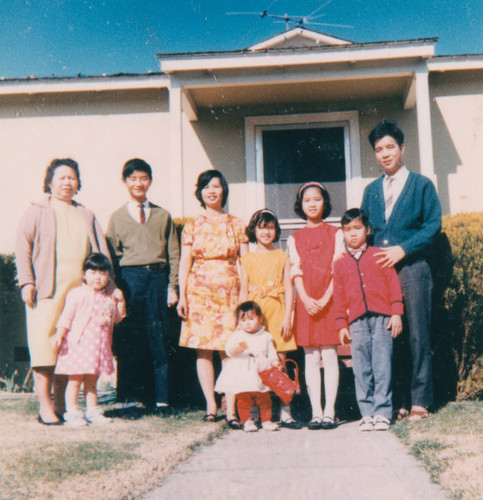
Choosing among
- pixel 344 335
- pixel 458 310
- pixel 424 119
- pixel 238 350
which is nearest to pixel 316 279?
pixel 344 335

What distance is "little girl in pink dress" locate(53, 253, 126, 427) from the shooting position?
4.07 m

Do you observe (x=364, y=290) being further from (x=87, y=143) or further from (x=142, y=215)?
Answer: (x=87, y=143)

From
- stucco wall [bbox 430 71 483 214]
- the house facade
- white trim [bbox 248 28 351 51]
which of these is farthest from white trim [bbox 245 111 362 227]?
white trim [bbox 248 28 351 51]

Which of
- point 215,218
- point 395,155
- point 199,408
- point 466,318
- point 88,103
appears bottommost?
point 199,408

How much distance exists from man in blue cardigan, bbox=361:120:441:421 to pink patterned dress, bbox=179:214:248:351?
105 cm

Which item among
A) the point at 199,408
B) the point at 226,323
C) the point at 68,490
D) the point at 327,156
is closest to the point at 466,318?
the point at 226,323

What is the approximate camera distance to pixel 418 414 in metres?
4.04

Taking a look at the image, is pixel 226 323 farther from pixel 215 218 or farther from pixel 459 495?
pixel 459 495

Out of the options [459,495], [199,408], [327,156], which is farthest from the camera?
[327,156]

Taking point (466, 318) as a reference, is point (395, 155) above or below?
above

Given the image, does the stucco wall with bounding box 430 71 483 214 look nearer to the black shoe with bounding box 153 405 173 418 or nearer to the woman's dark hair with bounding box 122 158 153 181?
the woman's dark hair with bounding box 122 158 153 181

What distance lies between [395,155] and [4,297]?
15.9 feet

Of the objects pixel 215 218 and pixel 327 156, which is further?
pixel 327 156

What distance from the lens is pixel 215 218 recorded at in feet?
14.7
